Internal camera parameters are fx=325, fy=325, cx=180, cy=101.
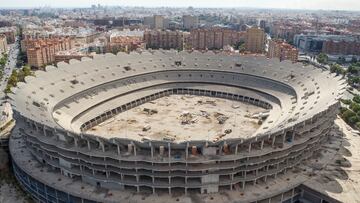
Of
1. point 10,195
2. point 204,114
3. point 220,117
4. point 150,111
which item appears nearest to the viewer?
point 10,195

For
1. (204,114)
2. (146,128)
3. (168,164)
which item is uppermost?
(168,164)

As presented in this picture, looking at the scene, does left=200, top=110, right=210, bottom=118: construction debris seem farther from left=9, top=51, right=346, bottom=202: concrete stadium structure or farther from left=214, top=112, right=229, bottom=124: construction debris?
left=9, top=51, right=346, bottom=202: concrete stadium structure

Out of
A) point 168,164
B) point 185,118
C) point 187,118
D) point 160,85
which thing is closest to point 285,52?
point 160,85

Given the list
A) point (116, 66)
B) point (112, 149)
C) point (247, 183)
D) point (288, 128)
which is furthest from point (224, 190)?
point (116, 66)

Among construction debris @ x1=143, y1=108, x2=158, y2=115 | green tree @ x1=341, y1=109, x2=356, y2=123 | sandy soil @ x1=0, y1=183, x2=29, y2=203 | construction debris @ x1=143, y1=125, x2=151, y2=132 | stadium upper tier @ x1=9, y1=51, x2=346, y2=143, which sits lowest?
sandy soil @ x1=0, y1=183, x2=29, y2=203

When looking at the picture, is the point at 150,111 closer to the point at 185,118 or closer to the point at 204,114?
the point at 185,118

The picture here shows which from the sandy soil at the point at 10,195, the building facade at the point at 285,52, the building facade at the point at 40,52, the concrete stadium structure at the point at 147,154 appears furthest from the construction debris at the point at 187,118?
the building facade at the point at 40,52

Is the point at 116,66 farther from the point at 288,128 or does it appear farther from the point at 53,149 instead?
the point at 288,128

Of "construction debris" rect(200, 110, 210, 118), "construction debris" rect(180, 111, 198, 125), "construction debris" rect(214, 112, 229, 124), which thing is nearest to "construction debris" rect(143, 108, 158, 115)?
"construction debris" rect(180, 111, 198, 125)
